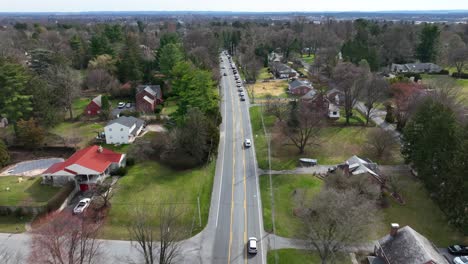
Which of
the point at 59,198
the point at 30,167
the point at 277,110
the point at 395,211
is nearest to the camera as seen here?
the point at 395,211

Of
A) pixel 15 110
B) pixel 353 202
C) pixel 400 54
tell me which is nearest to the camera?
pixel 353 202

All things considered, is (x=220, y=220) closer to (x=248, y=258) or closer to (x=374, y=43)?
(x=248, y=258)

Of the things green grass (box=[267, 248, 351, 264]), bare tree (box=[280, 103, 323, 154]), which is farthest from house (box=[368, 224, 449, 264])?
bare tree (box=[280, 103, 323, 154])

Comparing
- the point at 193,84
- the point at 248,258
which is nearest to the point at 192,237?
the point at 248,258

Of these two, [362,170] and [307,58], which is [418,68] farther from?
[362,170]

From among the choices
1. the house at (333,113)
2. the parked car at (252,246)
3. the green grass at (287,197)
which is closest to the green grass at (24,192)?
the parked car at (252,246)

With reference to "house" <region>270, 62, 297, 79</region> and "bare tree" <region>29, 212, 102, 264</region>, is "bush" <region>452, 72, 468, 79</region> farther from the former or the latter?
"bare tree" <region>29, 212, 102, 264</region>

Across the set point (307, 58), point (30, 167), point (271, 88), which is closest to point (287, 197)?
point (30, 167)
